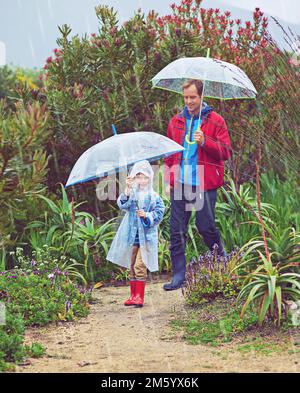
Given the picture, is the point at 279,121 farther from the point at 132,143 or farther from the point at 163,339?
the point at 163,339

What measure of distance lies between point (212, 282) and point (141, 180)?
1.11 meters

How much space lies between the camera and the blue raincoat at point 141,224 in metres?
6.86

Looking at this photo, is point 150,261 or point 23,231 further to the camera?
point 23,231

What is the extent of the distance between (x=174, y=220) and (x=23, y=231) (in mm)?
1864

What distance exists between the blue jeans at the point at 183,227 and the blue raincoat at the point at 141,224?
0.62m

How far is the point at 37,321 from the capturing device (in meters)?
6.32

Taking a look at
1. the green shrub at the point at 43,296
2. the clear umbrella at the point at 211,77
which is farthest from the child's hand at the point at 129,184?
the green shrub at the point at 43,296

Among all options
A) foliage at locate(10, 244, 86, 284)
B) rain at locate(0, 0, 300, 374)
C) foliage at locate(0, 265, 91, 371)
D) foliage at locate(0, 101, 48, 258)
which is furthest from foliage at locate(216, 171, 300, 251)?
foliage at locate(0, 101, 48, 258)

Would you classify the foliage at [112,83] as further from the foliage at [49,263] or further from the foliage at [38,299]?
the foliage at [38,299]

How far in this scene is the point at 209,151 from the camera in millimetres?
7285

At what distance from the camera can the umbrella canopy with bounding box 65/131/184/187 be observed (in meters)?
6.59

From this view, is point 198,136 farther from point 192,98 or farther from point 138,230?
point 138,230

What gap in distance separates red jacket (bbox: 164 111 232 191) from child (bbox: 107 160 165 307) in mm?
630

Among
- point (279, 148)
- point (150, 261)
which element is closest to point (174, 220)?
point (150, 261)
